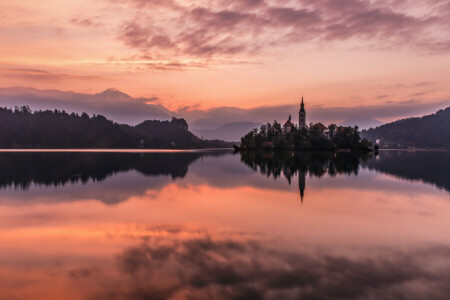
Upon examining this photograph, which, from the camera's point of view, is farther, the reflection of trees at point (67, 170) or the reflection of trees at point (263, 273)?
the reflection of trees at point (67, 170)

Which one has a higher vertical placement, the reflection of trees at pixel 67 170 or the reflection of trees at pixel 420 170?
the reflection of trees at pixel 67 170

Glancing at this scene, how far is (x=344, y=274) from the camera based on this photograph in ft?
43.7

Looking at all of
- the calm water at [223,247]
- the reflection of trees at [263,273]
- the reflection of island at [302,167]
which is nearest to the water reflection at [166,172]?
the reflection of island at [302,167]

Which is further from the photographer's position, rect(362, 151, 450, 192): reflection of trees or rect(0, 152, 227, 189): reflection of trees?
rect(362, 151, 450, 192): reflection of trees

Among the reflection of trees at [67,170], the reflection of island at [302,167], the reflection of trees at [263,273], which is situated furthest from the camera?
the reflection of island at [302,167]

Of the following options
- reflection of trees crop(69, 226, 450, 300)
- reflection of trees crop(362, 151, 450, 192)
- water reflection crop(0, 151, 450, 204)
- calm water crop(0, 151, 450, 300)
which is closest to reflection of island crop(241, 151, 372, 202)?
water reflection crop(0, 151, 450, 204)

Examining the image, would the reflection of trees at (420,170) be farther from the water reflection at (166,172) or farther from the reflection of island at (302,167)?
the reflection of island at (302,167)

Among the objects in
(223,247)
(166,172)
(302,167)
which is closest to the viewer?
(223,247)

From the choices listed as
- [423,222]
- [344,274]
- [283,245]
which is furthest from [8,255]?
[423,222]

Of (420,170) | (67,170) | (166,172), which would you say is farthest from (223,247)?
(420,170)

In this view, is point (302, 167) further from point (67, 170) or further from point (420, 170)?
point (67, 170)

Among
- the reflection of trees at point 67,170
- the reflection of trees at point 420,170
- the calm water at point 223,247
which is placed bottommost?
the reflection of trees at point 420,170

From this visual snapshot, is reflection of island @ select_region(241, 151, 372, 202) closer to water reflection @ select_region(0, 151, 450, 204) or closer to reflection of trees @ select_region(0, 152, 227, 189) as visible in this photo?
water reflection @ select_region(0, 151, 450, 204)

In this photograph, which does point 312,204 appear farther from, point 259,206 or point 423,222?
point 423,222
